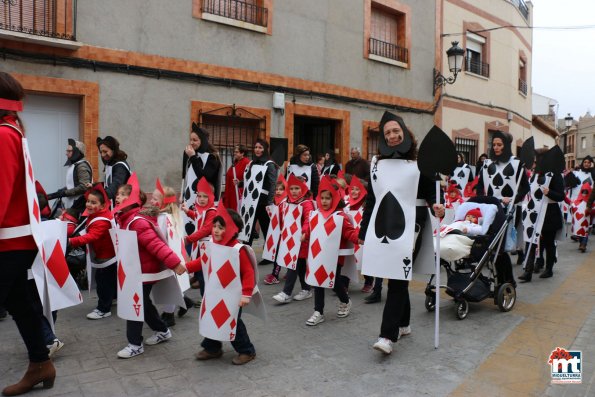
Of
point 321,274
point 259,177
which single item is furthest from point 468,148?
point 321,274

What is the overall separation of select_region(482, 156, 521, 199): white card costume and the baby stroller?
1.16 meters

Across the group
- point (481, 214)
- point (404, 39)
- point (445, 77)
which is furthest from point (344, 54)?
point (481, 214)

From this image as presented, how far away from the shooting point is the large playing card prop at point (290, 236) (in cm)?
584

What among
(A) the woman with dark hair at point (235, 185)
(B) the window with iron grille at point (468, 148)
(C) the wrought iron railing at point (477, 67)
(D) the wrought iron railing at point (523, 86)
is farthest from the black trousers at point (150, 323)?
(D) the wrought iron railing at point (523, 86)

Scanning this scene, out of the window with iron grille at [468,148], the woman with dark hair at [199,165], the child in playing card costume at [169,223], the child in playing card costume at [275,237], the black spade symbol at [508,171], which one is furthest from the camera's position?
the window with iron grille at [468,148]

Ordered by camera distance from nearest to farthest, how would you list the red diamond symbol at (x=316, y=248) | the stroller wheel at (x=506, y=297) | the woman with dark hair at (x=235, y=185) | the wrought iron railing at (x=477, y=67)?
the red diamond symbol at (x=316, y=248) → the stroller wheel at (x=506, y=297) → the woman with dark hair at (x=235, y=185) → the wrought iron railing at (x=477, y=67)

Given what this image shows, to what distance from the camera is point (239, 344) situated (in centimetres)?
399

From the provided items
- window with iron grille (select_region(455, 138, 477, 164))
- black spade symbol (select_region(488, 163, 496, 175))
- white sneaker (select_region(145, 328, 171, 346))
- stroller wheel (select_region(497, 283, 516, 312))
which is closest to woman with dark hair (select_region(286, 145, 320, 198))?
black spade symbol (select_region(488, 163, 496, 175))

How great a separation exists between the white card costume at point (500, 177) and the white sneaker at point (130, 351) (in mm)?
4927

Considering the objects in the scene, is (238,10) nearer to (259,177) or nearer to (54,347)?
(259,177)

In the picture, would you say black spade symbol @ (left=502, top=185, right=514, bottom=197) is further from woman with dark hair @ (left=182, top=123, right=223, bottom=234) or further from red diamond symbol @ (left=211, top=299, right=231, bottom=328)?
red diamond symbol @ (left=211, top=299, right=231, bottom=328)

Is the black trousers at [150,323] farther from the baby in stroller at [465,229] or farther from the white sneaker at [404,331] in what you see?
the baby in stroller at [465,229]

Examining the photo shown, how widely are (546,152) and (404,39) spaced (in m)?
9.04

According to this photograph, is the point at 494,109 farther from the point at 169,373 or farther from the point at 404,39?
the point at 169,373
